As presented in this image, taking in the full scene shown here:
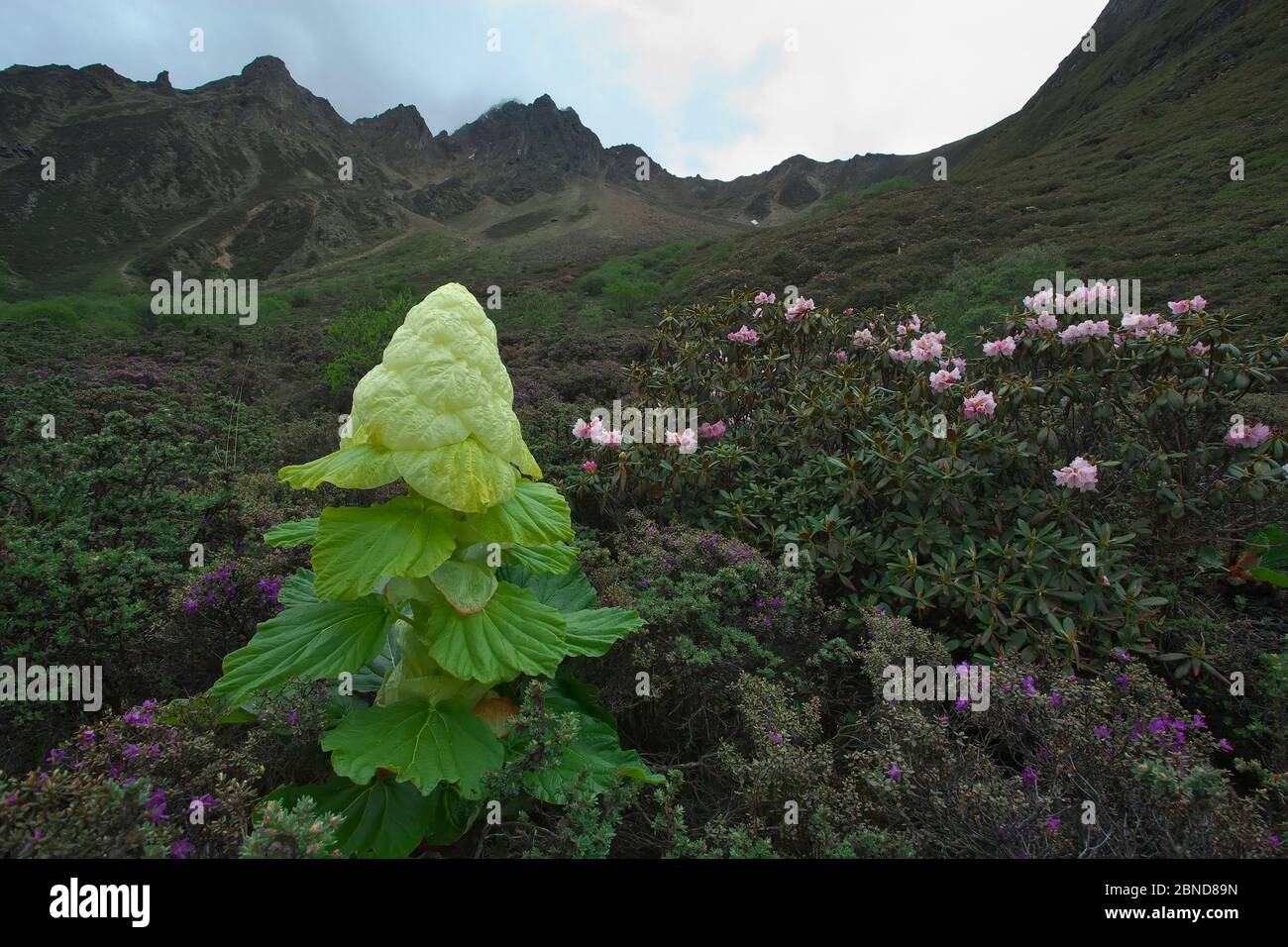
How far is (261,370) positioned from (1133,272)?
17.2 metres

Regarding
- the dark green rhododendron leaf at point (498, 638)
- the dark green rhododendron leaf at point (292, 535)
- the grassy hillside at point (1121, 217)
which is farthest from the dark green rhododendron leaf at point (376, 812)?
the grassy hillside at point (1121, 217)

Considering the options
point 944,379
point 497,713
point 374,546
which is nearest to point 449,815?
point 497,713

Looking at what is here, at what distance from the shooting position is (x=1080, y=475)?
2.87m

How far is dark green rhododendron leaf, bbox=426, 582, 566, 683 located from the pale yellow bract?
0.31 metres

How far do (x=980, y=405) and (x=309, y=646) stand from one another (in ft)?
11.1

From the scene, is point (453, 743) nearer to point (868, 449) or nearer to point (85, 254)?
point (868, 449)

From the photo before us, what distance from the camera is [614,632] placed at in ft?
6.07

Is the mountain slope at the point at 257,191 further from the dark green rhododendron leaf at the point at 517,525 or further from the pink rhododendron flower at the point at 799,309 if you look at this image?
the dark green rhododendron leaf at the point at 517,525

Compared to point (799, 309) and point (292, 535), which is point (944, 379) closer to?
point (799, 309)

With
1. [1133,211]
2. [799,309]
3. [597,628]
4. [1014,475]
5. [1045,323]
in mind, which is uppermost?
[1133,211]

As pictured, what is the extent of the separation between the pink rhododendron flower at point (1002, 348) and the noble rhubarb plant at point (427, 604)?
10.9 feet

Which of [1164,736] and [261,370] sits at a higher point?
[261,370]

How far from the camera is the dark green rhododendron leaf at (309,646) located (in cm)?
146
